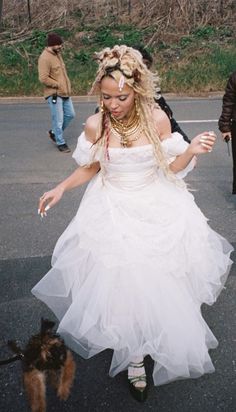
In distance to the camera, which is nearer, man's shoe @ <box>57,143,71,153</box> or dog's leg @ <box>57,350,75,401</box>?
dog's leg @ <box>57,350,75,401</box>

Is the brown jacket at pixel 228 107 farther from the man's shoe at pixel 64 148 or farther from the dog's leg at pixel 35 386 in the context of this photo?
the dog's leg at pixel 35 386

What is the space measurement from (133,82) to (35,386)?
1666 mm

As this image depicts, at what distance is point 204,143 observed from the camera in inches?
98.5

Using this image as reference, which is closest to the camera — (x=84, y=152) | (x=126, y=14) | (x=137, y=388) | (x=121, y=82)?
(x=121, y=82)

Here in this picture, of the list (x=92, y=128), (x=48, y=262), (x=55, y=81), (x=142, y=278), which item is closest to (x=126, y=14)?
(x=55, y=81)

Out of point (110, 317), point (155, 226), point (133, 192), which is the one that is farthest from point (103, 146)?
point (110, 317)

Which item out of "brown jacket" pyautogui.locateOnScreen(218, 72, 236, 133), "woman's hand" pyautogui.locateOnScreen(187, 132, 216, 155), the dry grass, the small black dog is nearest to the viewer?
the small black dog

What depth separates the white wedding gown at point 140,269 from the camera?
2.64 metres

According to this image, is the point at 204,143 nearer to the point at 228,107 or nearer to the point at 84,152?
the point at 84,152

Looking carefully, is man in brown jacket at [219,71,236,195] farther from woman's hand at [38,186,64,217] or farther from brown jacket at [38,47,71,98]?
brown jacket at [38,47,71,98]

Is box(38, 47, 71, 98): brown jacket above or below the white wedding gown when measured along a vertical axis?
below

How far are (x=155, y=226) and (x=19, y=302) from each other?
1.56 m

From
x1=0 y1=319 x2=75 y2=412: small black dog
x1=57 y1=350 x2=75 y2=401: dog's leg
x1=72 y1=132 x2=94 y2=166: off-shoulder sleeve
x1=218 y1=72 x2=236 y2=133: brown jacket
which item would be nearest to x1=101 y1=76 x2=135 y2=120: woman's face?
x1=72 y1=132 x2=94 y2=166: off-shoulder sleeve

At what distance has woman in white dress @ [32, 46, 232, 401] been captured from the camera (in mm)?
2619
